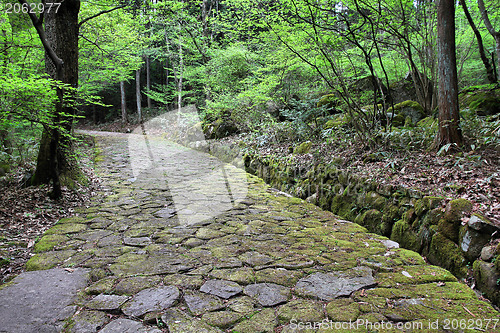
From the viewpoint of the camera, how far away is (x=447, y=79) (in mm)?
4344

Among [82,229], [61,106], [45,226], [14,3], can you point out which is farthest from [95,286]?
[14,3]

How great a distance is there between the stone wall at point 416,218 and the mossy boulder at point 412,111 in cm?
278

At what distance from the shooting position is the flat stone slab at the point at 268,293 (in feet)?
7.43

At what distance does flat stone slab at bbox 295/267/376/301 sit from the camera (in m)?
2.37

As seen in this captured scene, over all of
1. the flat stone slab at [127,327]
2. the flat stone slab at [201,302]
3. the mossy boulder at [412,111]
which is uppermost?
the mossy boulder at [412,111]

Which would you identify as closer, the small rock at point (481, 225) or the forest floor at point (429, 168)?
the small rock at point (481, 225)

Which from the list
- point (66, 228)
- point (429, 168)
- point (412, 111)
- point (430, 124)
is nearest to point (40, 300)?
point (66, 228)

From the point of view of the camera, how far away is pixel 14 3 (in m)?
4.88

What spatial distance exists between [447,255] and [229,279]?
2342mm

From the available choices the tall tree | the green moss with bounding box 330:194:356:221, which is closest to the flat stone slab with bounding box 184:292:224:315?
the green moss with bounding box 330:194:356:221

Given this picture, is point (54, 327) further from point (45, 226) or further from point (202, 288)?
point (45, 226)

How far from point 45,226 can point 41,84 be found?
6.46ft

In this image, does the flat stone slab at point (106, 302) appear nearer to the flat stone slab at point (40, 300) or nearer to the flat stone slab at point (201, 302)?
the flat stone slab at point (40, 300)

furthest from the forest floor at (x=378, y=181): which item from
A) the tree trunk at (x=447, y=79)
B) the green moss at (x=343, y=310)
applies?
the green moss at (x=343, y=310)
